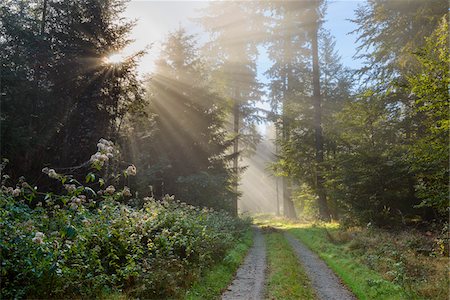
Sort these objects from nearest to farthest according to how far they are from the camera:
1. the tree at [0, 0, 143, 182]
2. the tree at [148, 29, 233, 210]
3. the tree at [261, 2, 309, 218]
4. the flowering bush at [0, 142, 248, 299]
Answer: the flowering bush at [0, 142, 248, 299] → the tree at [0, 0, 143, 182] → the tree at [148, 29, 233, 210] → the tree at [261, 2, 309, 218]

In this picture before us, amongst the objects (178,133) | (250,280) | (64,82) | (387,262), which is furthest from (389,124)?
(64,82)

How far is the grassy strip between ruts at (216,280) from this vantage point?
8664 mm

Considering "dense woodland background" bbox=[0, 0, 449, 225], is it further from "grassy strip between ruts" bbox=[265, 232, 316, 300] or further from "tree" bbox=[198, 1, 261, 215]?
"grassy strip between ruts" bbox=[265, 232, 316, 300]

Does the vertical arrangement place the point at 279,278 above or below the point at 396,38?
below

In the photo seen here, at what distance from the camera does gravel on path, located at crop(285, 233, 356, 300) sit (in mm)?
9164

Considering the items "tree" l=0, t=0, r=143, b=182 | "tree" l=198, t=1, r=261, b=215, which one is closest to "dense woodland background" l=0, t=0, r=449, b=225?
"tree" l=0, t=0, r=143, b=182

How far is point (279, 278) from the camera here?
1046 cm

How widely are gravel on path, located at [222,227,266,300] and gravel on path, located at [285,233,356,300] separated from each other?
1.63 m

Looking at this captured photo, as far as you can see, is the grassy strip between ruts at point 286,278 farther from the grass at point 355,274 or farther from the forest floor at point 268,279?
the grass at point 355,274

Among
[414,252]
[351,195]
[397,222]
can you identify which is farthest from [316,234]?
[414,252]

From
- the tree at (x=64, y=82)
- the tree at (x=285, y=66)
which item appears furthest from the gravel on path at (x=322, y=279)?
the tree at (x=285, y=66)

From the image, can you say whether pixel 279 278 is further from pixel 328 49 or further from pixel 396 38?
pixel 328 49

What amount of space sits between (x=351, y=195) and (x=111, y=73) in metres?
15.0

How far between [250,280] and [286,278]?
1.17 m
